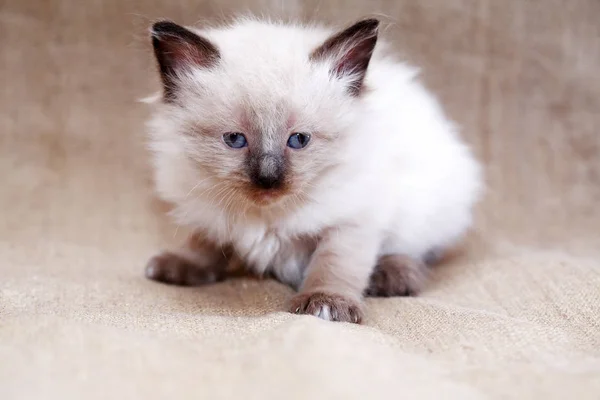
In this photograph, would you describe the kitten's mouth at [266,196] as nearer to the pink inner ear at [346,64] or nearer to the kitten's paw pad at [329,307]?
the kitten's paw pad at [329,307]

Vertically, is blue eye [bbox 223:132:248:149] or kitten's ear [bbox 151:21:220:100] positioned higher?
kitten's ear [bbox 151:21:220:100]

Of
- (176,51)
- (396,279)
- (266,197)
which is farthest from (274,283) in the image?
(176,51)

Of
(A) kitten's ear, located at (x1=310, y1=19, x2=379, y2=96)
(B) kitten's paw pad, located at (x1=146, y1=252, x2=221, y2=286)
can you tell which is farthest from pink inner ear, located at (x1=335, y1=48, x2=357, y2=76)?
(B) kitten's paw pad, located at (x1=146, y1=252, x2=221, y2=286)

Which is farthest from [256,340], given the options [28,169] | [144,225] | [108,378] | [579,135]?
[579,135]

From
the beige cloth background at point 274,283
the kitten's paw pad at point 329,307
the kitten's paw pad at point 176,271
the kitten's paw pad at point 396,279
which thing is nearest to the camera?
the beige cloth background at point 274,283

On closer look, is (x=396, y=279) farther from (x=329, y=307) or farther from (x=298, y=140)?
(x=298, y=140)

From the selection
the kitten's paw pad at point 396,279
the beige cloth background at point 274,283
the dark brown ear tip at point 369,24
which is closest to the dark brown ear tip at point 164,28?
the beige cloth background at point 274,283

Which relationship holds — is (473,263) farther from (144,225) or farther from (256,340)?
(144,225)

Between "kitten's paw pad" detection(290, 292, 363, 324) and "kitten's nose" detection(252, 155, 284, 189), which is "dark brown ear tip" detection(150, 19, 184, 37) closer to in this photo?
"kitten's nose" detection(252, 155, 284, 189)
